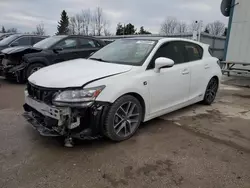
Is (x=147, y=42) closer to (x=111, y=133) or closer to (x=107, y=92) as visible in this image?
(x=107, y=92)

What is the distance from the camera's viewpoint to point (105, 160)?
281 centimetres

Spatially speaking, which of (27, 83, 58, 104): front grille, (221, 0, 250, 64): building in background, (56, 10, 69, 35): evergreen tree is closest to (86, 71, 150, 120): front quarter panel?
(27, 83, 58, 104): front grille

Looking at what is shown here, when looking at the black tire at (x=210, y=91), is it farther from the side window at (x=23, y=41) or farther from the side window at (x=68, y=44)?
the side window at (x=23, y=41)

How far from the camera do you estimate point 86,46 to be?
311 inches

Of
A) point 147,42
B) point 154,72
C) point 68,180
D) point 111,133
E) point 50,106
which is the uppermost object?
point 147,42

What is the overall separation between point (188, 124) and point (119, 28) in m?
39.9

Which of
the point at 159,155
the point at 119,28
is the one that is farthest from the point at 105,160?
the point at 119,28

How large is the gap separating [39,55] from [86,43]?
1.71 metres

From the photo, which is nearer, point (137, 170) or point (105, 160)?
point (137, 170)

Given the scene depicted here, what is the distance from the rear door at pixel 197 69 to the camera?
4.40 meters

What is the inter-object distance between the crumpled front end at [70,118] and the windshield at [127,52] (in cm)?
103

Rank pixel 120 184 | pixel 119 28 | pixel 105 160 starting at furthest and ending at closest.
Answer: pixel 119 28
pixel 105 160
pixel 120 184

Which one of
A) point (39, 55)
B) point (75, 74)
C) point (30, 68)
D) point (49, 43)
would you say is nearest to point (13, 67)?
point (30, 68)

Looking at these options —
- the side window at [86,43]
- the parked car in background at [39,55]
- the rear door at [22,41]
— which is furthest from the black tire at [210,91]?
the rear door at [22,41]
